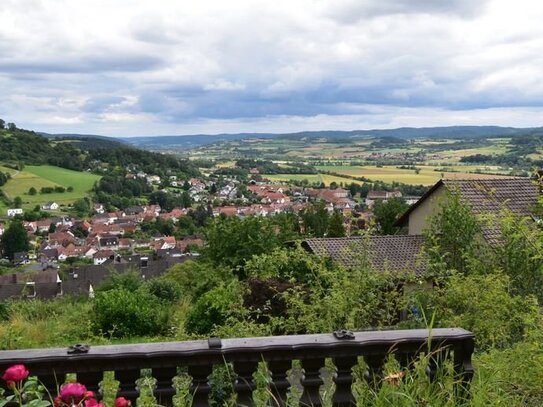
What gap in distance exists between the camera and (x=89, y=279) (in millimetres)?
46469

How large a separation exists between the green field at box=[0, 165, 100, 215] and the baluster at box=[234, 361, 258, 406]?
96.7m

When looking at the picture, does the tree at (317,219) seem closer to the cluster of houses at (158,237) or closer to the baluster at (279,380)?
the cluster of houses at (158,237)

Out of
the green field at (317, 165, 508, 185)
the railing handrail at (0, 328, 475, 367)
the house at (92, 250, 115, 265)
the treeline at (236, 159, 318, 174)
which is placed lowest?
the house at (92, 250, 115, 265)

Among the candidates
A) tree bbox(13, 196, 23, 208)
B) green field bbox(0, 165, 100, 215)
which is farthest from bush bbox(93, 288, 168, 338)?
tree bbox(13, 196, 23, 208)

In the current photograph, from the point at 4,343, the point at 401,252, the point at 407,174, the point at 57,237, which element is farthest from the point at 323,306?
the point at 407,174

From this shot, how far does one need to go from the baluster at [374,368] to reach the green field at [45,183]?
318ft

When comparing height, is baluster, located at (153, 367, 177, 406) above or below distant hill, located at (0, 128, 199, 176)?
above

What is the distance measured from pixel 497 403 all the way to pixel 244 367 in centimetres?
132

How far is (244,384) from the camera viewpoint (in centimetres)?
289

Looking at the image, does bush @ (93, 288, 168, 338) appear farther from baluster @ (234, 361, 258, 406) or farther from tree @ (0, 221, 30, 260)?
tree @ (0, 221, 30, 260)

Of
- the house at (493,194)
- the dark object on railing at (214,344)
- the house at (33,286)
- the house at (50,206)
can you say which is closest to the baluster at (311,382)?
the dark object on railing at (214,344)

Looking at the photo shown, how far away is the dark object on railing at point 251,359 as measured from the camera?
2736 millimetres

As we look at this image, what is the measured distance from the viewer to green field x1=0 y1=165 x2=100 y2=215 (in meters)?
99.6

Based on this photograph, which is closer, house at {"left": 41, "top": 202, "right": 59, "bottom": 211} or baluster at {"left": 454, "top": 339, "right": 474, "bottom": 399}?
baluster at {"left": 454, "top": 339, "right": 474, "bottom": 399}
